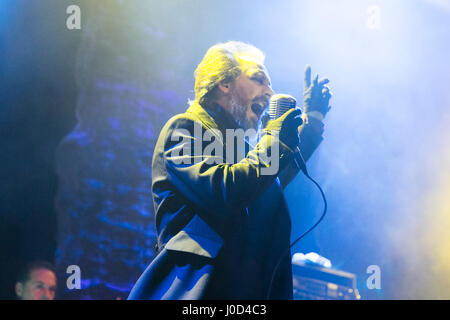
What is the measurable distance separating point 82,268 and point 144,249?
56 centimetres

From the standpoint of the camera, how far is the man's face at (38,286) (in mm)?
2938

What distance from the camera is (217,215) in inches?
36.3

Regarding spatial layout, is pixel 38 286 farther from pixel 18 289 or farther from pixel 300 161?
pixel 300 161

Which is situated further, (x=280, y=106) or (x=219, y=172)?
(x=280, y=106)

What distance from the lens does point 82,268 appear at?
3.03m

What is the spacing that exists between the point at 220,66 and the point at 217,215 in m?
0.64

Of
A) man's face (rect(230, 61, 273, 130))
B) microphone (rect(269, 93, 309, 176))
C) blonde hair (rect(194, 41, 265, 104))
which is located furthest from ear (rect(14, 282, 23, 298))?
microphone (rect(269, 93, 309, 176))

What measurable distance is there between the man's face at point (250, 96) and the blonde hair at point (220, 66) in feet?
0.15

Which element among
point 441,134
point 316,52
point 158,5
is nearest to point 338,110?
point 316,52

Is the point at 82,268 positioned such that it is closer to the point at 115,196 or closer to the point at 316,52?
the point at 115,196

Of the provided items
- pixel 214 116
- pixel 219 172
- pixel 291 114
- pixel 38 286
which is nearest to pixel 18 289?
pixel 38 286

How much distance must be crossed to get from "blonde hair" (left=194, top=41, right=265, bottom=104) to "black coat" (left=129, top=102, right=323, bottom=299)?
0.21 m

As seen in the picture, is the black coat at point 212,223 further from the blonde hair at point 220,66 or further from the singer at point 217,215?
the blonde hair at point 220,66

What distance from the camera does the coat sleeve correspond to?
0.89 meters
